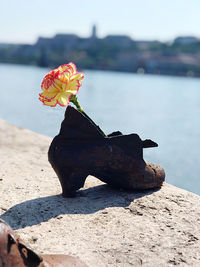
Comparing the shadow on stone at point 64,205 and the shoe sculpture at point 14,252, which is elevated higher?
the shoe sculpture at point 14,252

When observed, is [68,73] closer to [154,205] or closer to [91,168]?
[91,168]

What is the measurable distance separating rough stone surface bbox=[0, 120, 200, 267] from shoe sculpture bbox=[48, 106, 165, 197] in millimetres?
127

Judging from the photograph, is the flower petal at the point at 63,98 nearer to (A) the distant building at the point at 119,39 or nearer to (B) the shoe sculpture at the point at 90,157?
(B) the shoe sculpture at the point at 90,157

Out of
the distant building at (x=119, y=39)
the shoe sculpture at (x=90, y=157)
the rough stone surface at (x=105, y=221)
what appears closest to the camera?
the rough stone surface at (x=105, y=221)

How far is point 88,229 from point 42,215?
13.9 inches

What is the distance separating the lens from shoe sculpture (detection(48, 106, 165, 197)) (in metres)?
2.70

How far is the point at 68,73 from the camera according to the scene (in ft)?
8.34

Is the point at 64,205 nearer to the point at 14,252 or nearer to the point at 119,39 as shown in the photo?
the point at 14,252

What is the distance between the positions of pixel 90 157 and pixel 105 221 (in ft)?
1.53

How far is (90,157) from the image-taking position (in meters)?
2.72

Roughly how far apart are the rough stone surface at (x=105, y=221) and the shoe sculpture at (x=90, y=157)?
0.42ft

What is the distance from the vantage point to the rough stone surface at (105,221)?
213 centimetres

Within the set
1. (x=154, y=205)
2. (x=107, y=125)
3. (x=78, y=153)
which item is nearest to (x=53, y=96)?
(x=78, y=153)

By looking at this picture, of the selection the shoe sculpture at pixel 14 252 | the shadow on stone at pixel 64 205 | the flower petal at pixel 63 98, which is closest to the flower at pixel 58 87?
the flower petal at pixel 63 98
